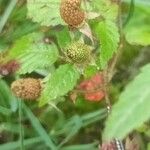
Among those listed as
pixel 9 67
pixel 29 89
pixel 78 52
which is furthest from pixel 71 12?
pixel 9 67

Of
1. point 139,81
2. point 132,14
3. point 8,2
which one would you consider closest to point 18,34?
point 8,2

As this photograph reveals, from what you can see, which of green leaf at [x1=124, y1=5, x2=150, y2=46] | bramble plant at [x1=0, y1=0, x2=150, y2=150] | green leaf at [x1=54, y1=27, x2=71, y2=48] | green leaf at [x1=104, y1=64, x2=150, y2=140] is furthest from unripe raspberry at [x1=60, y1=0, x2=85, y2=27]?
green leaf at [x1=104, y1=64, x2=150, y2=140]

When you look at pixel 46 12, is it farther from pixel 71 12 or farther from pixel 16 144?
pixel 16 144

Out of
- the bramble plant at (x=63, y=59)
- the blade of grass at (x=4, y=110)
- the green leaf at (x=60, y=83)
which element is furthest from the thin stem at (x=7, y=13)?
the green leaf at (x=60, y=83)

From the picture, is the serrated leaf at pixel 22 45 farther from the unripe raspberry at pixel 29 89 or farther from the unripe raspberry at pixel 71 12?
the unripe raspberry at pixel 71 12

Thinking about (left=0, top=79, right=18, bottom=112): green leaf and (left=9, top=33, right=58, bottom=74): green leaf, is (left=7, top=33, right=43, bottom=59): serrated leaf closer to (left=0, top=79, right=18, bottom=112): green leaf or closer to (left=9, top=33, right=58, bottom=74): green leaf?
(left=9, top=33, right=58, bottom=74): green leaf
